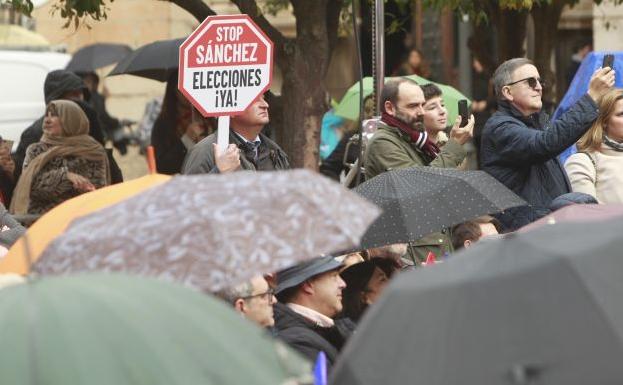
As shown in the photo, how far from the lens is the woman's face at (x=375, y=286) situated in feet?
26.0

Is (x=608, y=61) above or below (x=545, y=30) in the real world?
above

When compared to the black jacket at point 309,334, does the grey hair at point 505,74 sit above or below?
above

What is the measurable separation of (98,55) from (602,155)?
43.3ft

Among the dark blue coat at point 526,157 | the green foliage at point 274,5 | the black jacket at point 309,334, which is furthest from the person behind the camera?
the green foliage at point 274,5

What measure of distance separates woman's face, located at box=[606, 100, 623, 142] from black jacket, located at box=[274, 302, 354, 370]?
2.76 m

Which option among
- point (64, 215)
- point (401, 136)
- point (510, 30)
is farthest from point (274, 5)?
point (64, 215)

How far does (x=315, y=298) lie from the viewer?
7.17 meters

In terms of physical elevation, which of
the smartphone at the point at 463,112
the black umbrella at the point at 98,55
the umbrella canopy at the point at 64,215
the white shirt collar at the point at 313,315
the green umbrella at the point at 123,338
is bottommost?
the black umbrella at the point at 98,55

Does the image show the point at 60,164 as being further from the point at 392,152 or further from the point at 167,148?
the point at 392,152

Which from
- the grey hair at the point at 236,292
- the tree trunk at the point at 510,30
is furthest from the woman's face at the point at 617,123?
the tree trunk at the point at 510,30

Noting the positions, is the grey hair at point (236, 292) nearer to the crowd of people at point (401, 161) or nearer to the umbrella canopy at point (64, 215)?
the crowd of people at point (401, 161)

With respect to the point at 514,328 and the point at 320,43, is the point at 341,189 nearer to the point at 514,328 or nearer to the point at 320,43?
the point at 514,328

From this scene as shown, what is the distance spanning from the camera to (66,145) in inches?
445

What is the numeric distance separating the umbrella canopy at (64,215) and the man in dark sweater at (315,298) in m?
1.20
